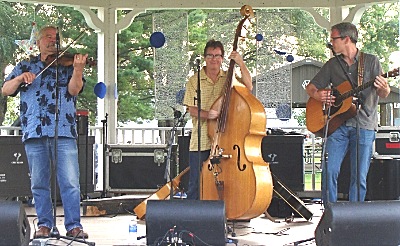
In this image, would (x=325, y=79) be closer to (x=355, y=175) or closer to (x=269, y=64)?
(x=355, y=175)

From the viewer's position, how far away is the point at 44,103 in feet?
16.5

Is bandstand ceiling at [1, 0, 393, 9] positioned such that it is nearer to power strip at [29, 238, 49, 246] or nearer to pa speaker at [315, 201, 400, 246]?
power strip at [29, 238, 49, 246]

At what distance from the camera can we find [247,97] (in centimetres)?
543

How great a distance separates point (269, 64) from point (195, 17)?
10.2 m

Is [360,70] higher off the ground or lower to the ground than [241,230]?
higher

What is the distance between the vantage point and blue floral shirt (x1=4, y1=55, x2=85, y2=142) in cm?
500

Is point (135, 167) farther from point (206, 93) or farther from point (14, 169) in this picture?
point (206, 93)

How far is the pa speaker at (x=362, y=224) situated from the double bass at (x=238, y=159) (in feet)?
4.23

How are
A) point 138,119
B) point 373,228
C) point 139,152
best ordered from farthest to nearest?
point 138,119
point 139,152
point 373,228

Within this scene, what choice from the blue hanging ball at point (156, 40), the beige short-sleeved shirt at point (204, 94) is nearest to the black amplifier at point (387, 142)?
the blue hanging ball at point (156, 40)

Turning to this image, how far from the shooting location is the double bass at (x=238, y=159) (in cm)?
526

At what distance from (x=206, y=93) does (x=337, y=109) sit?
1130 millimetres

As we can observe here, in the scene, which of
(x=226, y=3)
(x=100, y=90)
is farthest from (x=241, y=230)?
(x=226, y=3)

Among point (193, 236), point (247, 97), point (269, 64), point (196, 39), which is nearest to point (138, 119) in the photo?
point (196, 39)
